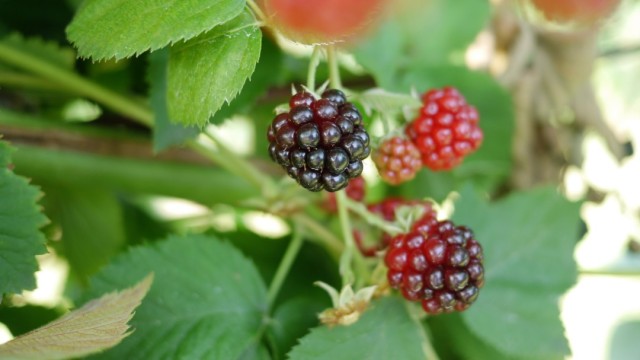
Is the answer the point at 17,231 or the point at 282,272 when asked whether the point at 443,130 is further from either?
the point at 17,231

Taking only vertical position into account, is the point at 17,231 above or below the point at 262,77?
below

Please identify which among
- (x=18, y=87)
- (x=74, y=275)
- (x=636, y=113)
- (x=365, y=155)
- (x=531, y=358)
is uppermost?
(x=636, y=113)

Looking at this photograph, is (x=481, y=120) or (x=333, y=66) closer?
(x=333, y=66)

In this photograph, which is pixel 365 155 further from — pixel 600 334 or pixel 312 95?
pixel 600 334

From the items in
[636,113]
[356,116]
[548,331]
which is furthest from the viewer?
[636,113]

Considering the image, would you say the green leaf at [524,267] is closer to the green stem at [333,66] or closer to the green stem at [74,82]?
the green stem at [333,66]

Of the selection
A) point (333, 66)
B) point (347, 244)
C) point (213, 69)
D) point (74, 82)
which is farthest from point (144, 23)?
point (74, 82)

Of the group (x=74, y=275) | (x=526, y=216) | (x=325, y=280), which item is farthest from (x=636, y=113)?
(x=74, y=275)
